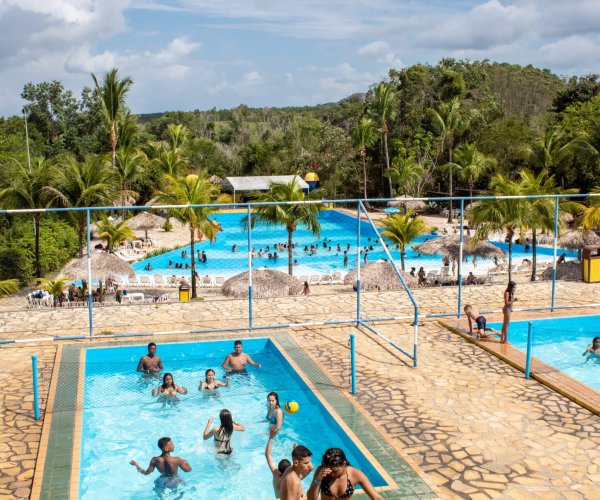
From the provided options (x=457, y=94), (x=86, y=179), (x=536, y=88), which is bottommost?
(x=86, y=179)

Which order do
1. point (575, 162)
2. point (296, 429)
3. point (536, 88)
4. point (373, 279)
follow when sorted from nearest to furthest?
point (296, 429) → point (373, 279) → point (575, 162) → point (536, 88)

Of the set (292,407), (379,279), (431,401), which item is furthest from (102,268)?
(431,401)

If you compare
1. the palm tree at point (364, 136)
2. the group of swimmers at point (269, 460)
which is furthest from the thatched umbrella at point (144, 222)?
the group of swimmers at point (269, 460)

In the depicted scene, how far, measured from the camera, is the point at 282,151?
211 ft

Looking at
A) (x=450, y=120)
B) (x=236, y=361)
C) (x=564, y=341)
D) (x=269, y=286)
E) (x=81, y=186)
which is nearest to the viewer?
(x=236, y=361)

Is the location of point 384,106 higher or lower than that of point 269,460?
higher

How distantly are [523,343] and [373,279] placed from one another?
6.37 meters

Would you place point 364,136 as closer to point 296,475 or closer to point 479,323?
point 479,323

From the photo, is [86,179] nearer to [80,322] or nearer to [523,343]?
[80,322]

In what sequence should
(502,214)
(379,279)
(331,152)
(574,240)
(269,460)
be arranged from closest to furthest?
(269,460), (502,214), (379,279), (574,240), (331,152)

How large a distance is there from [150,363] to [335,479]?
7.57 metres

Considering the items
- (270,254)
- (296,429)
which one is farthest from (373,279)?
(270,254)

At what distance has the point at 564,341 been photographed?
45.2 ft

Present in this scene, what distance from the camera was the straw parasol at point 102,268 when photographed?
20234 millimetres
